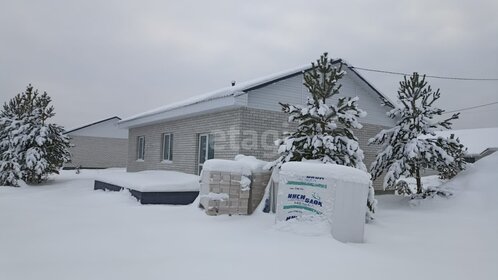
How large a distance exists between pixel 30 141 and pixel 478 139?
122 feet

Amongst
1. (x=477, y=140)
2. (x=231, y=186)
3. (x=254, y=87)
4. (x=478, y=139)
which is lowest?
(x=231, y=186)

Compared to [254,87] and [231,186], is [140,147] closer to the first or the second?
[254,87]

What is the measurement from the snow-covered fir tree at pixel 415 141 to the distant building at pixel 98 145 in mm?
26292

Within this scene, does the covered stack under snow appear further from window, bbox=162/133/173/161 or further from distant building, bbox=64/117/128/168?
distant building, bbox=64/117/128/168

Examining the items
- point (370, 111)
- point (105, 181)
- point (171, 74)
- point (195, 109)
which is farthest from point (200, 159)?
point (171, 74)

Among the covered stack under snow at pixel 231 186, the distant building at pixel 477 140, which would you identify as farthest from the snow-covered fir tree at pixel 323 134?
the distant building at pixel 477 140

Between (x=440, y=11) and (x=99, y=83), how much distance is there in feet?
82.8

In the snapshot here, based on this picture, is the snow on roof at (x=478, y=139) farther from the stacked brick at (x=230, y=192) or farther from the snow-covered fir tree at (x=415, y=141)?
the stacked brick at (x=230, y=192)

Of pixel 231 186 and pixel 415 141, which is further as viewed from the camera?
pixel 415 141

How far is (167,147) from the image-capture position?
15734 mm

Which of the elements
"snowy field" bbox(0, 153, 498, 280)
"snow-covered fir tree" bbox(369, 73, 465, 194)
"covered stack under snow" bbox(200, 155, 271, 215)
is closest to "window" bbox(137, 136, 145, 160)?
"snowy field" bbox(0, 153, 498, 280)

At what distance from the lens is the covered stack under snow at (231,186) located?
A: 26.8 feet

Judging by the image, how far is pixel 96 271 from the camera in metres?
4.07

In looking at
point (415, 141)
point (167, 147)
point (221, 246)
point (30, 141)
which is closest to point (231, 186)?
point (221, 246)
